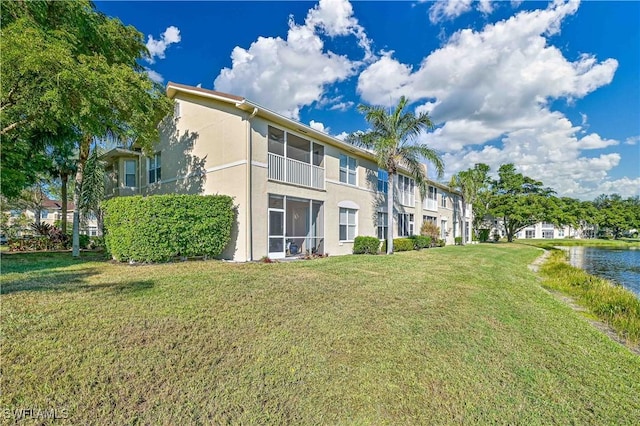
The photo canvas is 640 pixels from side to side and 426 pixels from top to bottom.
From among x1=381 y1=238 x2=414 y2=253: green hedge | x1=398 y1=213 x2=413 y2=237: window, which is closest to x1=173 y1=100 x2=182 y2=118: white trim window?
x1=381 y1=238 x2=414 y2=253: green hedge

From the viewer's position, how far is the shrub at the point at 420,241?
2250 centimetres

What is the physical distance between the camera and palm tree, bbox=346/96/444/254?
1711 centimetres

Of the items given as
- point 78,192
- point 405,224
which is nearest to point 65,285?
point 78,192

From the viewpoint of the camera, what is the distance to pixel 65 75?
316 inches

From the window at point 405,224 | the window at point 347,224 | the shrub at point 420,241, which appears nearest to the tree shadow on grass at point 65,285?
the window at point 347,224

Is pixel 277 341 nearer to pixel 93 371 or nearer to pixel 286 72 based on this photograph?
pixel 93 371

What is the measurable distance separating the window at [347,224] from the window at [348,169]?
1745mm

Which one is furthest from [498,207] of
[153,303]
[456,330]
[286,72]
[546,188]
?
[153,303]

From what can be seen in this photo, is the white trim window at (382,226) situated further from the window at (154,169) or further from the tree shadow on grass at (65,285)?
the tree shadow on grass at (65,285)

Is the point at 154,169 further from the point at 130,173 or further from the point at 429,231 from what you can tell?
the point at 429,231

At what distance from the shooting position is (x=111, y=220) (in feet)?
37.2

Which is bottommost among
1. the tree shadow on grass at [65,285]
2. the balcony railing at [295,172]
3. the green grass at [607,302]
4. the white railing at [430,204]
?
the green grass at [607,302]

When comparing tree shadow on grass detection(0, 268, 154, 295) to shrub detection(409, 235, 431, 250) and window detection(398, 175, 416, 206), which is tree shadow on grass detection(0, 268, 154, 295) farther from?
window detection(398, 175, 416, 206)

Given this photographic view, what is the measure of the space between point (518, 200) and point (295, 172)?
36957 millimetres
